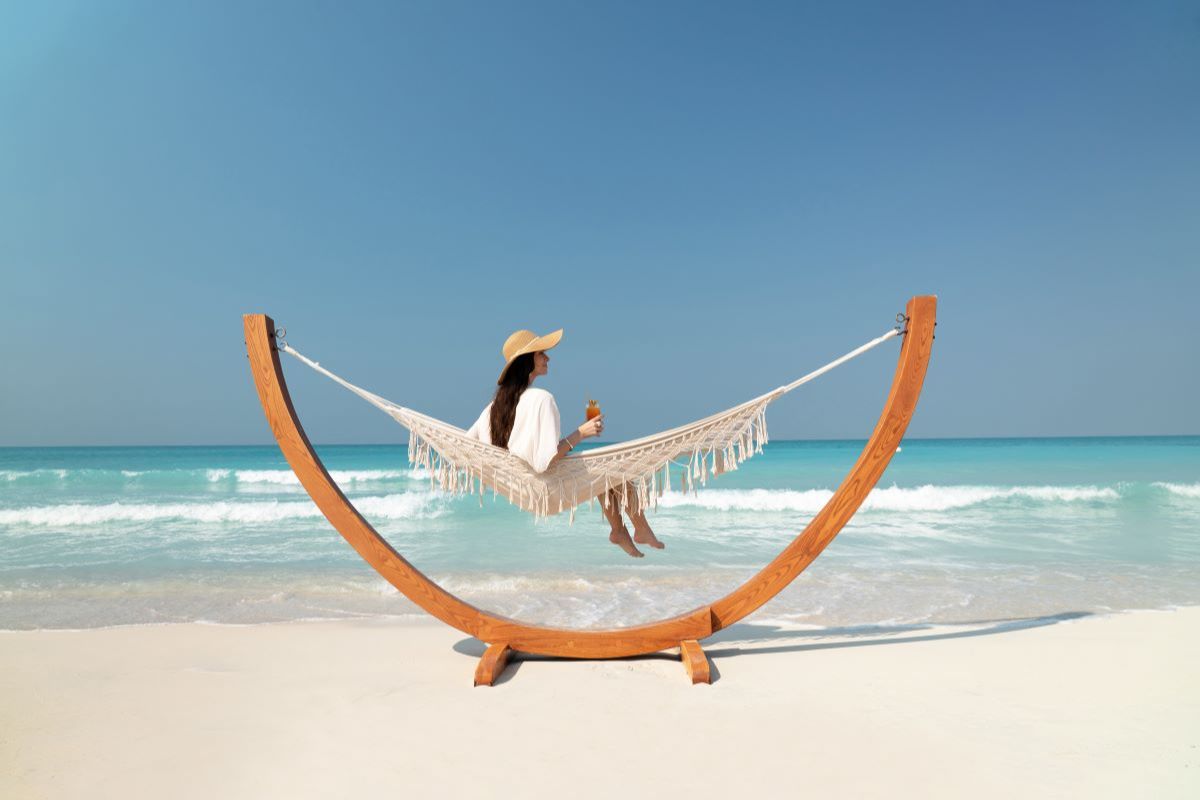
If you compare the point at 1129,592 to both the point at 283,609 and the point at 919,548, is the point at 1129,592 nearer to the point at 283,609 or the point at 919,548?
the point at 919,548

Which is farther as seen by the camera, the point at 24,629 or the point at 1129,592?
the point at 1129,592

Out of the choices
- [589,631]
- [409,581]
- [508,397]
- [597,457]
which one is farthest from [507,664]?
[508,397]

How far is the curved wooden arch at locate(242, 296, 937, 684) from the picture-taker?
117 inches

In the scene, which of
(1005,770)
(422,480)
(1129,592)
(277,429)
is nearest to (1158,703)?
(1005,770)

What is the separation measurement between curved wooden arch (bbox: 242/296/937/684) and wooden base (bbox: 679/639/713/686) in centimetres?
1

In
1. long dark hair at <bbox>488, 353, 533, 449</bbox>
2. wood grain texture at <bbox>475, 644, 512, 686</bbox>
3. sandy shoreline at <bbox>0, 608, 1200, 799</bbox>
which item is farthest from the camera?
long dark hair at <bbox>488, 353, 533, 449</bbox>

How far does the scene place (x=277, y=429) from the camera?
2.99 metres

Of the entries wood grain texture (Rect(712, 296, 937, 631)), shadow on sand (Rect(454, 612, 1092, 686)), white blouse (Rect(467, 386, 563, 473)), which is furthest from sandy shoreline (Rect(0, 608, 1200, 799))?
white blouse (Rect(467, 386, 563, 473))

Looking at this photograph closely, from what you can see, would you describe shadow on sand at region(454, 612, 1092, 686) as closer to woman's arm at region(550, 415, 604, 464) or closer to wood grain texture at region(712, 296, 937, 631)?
wood grain texture at region(712, 296, 937, 631)

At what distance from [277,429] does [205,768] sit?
4.24 feet

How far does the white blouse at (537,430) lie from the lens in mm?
2939

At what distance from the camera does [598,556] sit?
6344mm

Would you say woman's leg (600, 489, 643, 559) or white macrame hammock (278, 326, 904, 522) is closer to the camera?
white macrame hammock (278, 326, 904, 522)

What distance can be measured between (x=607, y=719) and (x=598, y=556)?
3.88 meters
